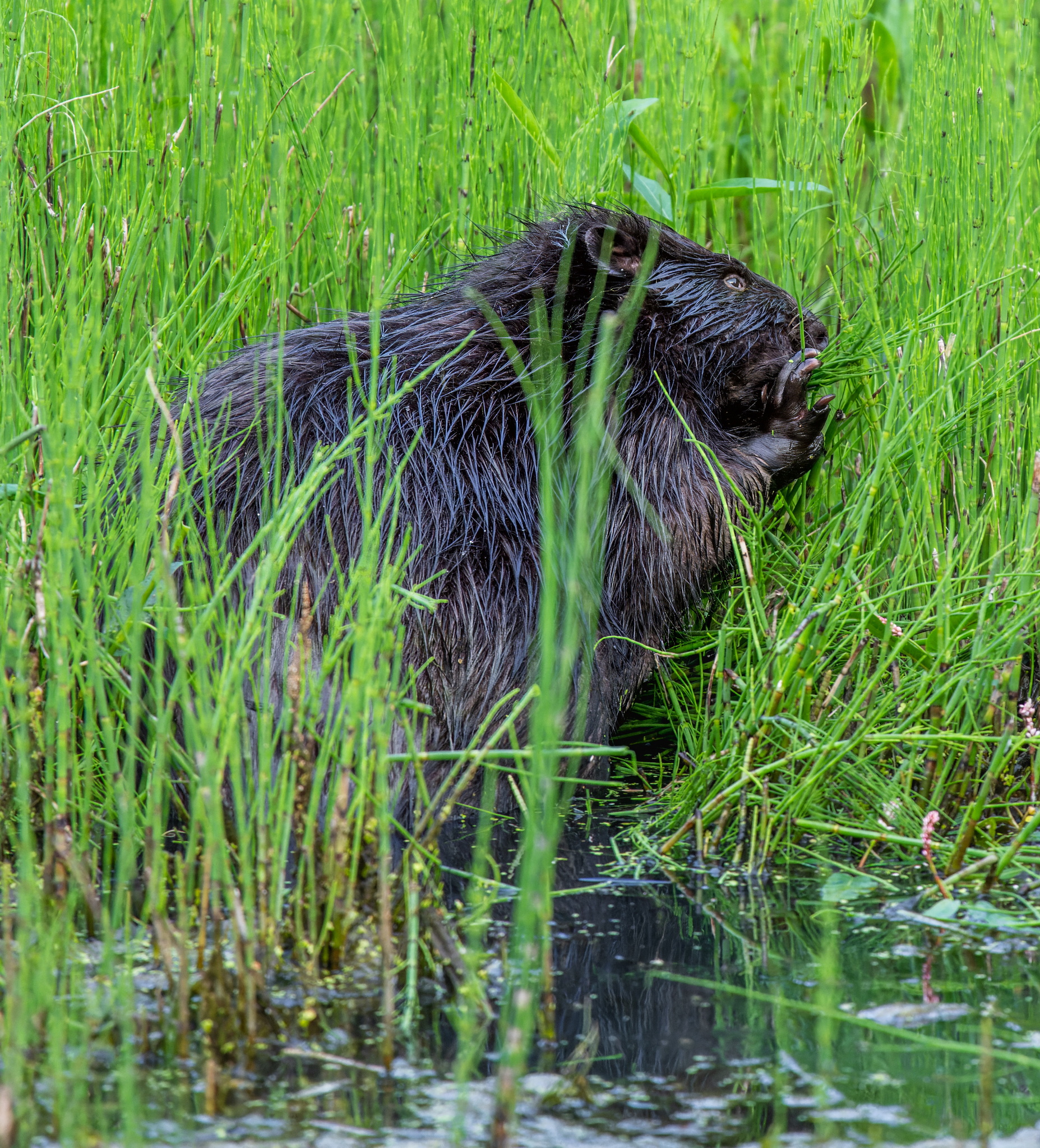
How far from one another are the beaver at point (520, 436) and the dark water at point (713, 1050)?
0.81 meters

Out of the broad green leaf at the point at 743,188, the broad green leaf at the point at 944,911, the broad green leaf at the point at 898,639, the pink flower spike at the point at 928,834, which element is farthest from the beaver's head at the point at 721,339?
the broad green leaf at the point at 944,911

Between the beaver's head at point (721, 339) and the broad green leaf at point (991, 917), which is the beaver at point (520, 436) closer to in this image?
the beaver's head at point (721, 339)

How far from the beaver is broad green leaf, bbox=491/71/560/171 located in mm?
231

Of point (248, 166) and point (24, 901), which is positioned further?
point (248, 166)

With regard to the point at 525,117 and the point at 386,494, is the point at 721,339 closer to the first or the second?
the point at 525,117

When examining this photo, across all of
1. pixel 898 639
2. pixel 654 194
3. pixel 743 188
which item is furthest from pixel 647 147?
pixel 898 639

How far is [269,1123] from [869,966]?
3.21 feet

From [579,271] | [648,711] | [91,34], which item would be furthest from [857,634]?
[91,34]

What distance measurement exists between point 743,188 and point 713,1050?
8.47ft

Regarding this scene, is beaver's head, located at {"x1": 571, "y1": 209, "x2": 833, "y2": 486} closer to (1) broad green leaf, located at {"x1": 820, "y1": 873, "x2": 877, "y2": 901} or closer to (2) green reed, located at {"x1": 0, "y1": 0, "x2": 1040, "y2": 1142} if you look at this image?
(2) green reed, located at {"x1": 0, "y1": 0, "x2": 1040, "y2": 1142}

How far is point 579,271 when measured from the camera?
3326 mm

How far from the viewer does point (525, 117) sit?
11.9 ft

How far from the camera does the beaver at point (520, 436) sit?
112 inches

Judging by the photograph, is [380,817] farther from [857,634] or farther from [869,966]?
[857,634]
